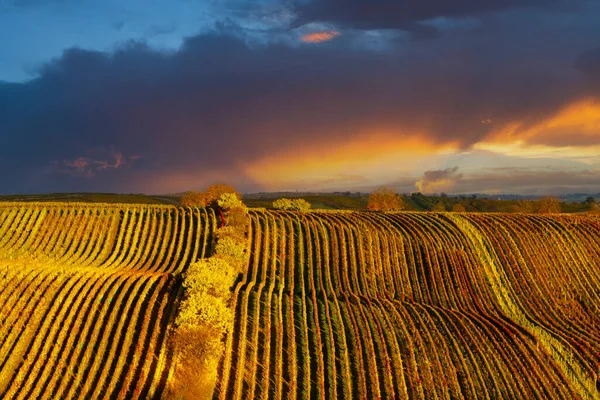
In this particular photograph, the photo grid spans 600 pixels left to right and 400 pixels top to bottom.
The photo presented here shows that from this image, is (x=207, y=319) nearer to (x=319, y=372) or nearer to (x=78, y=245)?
(x=319, y=372)

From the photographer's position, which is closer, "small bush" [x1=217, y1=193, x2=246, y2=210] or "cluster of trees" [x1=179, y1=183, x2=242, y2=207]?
"small bush" [x1=217, y1=193, x2=246, y2=210]

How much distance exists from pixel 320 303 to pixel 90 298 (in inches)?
841

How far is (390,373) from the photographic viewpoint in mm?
32125

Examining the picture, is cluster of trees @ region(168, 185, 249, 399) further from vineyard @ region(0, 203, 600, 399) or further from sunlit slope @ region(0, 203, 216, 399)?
sunlit slope @ region(0, 203, 216, 399)

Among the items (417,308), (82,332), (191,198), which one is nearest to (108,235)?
(82,332)

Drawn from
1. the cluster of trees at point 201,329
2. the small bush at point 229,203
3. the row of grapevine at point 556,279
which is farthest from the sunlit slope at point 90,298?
the row of grapevine at point 556,279

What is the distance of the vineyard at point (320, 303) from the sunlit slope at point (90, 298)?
161 mm

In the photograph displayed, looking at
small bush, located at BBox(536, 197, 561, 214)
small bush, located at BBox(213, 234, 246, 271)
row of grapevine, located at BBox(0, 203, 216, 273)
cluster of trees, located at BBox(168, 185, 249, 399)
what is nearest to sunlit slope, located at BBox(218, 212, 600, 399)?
cluster of trees, located at BBox(168, 185, 249, 399)

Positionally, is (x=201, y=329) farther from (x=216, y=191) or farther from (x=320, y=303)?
(x=216, y=191)

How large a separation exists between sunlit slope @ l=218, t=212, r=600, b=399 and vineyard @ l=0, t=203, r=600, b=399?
17cm

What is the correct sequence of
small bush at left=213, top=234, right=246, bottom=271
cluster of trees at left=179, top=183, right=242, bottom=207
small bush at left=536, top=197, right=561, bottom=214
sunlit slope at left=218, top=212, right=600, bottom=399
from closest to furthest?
sunlit slope at left=218, top=212, right=600, bottom=399
small bush at left=213, top=234, right=246, bottom=271
cluster of trees at left=179, top=183, right=242, bottom=207
small bush at left=536, top=197, right=561, bottom=214

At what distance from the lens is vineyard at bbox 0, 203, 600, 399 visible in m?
31.6

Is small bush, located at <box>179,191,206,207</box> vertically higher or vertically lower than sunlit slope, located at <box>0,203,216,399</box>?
higher

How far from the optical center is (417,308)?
44.0m
